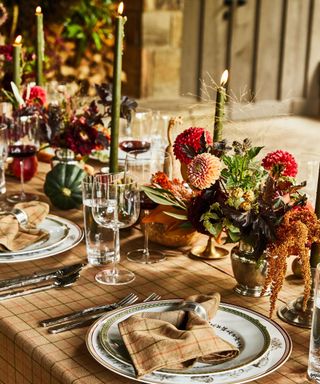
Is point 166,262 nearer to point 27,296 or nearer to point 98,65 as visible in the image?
point 27,296

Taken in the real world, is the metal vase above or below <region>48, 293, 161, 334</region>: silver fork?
above

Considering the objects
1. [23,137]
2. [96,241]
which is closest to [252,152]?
[96,241]

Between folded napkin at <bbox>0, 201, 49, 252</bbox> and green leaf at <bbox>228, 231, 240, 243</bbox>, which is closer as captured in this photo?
green leaf at <bbox>228, 231, 240, 243</bbox>

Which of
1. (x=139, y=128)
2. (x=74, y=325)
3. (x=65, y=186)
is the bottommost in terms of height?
(x=74, y=325)

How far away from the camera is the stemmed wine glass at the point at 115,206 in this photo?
1674 mm

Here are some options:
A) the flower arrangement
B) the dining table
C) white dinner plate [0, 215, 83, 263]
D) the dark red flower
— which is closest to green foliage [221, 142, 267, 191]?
the flower arrangement

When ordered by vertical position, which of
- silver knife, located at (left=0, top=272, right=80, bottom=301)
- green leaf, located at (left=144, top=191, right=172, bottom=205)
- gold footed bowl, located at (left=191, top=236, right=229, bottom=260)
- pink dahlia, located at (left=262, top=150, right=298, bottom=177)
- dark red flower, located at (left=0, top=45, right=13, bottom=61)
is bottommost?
silver knife, located at (left=0, top=272, right=80, bottom=301)

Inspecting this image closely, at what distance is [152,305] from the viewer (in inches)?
57.8

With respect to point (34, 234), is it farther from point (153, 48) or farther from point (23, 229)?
point (153, 48)

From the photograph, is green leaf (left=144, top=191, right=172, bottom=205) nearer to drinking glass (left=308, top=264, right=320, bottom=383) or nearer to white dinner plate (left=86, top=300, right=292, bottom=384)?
white dinner plate (left=86, top=300, right=292, bottom=384)

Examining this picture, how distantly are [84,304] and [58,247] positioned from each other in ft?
1.02

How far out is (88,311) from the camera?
1.50 meters

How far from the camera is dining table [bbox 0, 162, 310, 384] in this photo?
1310 millimetres

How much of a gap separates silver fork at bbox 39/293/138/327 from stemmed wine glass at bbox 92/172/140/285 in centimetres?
12
